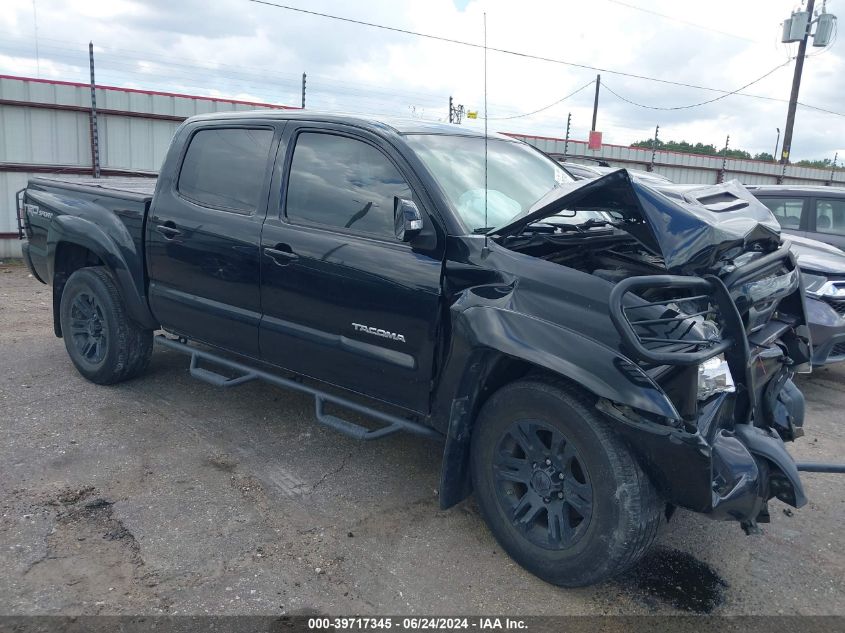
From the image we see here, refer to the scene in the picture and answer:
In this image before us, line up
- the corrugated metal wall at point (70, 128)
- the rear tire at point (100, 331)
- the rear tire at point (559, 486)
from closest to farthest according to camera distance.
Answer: the rear tire at point (559, 486), the rear tire at point (100, 331), the corrugated metal wall at point (70, 128)

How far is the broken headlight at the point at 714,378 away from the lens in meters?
2.76

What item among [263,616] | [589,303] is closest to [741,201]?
[589,303]

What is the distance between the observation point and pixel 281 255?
3852 millimetres

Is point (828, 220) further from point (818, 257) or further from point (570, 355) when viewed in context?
point (570, 355)

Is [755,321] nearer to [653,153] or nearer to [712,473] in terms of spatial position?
[712,473]

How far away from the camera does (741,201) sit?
353cm

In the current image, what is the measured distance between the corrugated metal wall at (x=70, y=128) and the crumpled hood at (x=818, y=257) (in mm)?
9489

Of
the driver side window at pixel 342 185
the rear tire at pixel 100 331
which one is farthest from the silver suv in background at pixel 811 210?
the rear tire at pixel 100 331

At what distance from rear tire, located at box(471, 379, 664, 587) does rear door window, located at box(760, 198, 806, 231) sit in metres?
6.14

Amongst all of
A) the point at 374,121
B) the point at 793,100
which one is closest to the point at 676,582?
the point at 374,121

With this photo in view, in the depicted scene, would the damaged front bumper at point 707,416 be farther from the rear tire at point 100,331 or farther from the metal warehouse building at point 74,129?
the metal warehouse building at point 74,129

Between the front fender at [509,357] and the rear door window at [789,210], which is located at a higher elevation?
the rear door window at [789,210]

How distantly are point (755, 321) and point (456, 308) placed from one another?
138cm

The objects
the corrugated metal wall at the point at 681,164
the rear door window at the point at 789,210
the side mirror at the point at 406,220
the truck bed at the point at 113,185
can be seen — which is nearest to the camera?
the side mirror at the point at 406,220
